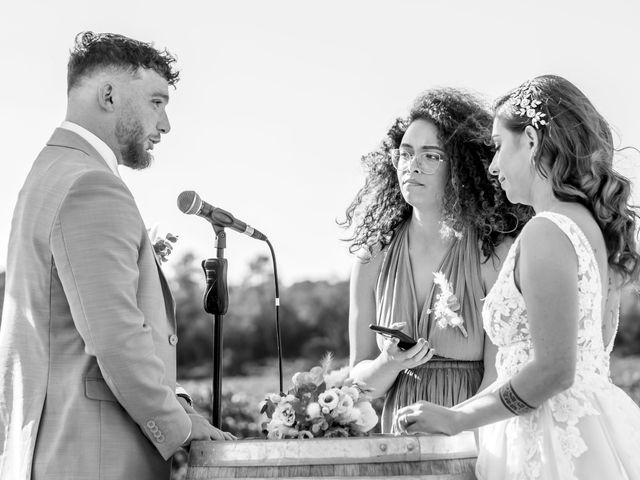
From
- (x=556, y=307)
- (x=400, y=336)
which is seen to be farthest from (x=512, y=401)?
(x=400, y=336)

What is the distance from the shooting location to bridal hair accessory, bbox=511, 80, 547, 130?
3.30 metres

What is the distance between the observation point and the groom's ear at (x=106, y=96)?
366 centimetres

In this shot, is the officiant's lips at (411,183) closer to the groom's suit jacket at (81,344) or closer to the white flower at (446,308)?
the white flower at (446,308)

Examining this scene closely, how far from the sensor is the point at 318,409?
3.20 metres

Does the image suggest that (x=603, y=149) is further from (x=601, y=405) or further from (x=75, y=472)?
(x=75, y=472)

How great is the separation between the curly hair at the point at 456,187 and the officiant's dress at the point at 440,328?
108 mm

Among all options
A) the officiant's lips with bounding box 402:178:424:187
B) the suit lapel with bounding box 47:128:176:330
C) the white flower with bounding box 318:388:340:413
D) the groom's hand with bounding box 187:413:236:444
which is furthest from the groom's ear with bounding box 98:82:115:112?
the officiant's lips with bounding box 402:178:424:187

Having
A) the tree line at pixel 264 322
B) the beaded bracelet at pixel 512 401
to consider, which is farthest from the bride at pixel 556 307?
the tree line at pixel 264 322

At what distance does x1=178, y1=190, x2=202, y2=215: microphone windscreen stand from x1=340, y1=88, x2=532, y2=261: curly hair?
114cm

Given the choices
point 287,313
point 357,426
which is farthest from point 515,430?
point 287,313

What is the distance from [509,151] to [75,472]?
5.88 feet

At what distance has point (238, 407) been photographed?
9734mm

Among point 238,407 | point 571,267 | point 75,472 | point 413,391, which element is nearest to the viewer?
point 571,267

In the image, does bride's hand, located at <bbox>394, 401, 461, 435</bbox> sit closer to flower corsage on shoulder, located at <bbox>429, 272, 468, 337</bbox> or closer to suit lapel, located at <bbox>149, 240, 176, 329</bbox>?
suit lapel, located at <bbox>149, 240, 176, 329</bbox>
